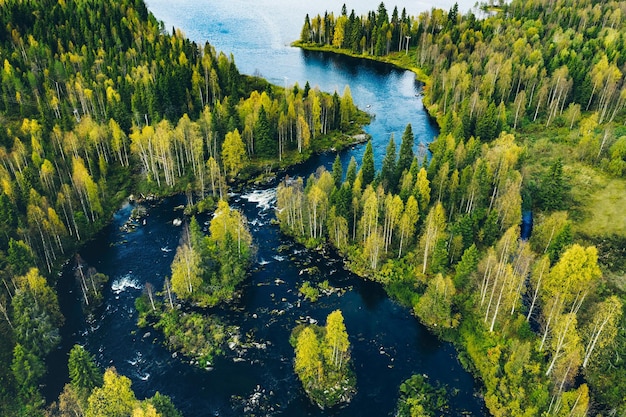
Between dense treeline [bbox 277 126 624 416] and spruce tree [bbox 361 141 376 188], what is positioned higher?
spruce tree [bbox 361 141 376 188]

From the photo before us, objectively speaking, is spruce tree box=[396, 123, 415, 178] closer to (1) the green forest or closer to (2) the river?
(1) the green forest

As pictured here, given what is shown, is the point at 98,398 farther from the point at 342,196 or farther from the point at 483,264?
the point at 483,264

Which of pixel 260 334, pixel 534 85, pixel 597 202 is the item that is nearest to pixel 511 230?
pixel 597 202

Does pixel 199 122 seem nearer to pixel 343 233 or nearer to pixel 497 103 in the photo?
pixel 343 233

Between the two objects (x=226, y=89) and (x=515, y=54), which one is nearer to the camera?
(x=226, y=89)

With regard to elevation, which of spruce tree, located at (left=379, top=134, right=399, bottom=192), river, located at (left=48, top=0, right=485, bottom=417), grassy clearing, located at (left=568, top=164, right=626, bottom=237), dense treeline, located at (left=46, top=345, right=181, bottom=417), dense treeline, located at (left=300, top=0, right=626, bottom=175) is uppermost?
dense treeline, located at (left=300, top=0, right=626, bottom=175)

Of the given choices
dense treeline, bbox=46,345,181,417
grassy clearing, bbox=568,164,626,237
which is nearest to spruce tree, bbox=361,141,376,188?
grassy clearing, bbox=568,164,626,237

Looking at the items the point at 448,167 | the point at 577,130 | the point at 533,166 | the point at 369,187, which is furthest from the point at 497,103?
the point at 369,187

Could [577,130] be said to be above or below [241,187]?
above
